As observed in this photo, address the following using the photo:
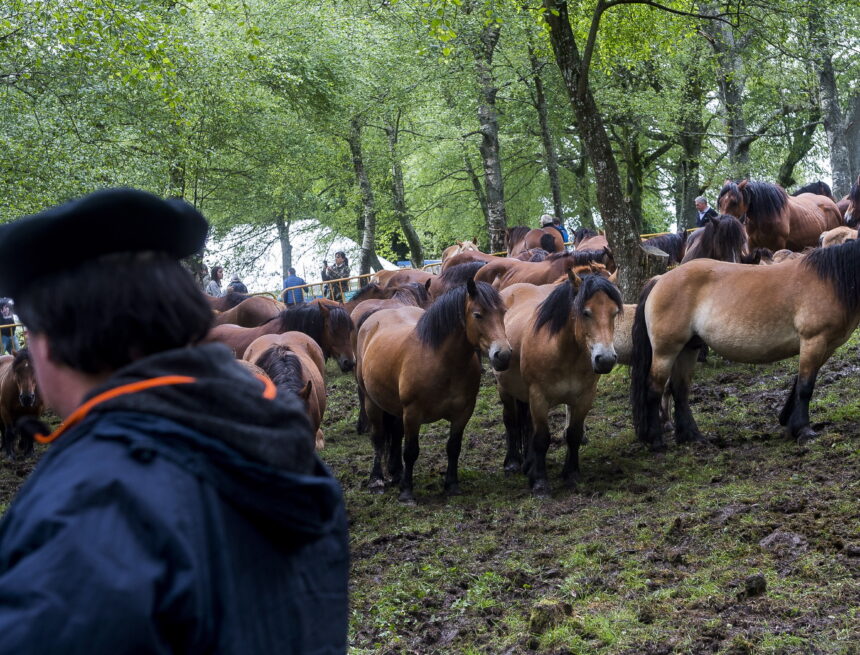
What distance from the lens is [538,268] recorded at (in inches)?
543

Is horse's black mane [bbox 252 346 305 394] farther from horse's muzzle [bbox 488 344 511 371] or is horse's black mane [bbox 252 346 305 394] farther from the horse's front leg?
the horse's front leg

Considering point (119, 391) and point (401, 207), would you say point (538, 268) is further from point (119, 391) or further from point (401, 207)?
point (401, 207)

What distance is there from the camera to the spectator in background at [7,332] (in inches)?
746

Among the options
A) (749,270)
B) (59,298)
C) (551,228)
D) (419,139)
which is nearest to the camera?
(59,298)

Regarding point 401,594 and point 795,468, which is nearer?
point 401,594

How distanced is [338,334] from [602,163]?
412 centimetres

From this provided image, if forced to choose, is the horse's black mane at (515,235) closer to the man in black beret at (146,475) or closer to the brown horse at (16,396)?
the brown horse at (16,396)

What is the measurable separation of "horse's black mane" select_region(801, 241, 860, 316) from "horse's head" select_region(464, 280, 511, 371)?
2.99m

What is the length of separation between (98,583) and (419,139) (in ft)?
107

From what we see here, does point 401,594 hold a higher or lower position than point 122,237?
lower

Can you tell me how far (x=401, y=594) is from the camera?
6.16 metres

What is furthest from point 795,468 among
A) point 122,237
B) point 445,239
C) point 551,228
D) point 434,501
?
point 445,239

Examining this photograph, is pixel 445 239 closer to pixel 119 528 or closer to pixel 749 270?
pixel 749 270

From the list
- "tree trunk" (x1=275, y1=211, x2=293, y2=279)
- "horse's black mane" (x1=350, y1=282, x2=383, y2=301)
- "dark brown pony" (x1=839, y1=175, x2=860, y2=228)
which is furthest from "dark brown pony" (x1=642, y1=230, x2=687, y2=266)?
"tree trunk" (x1=275, y1=211, x2=293, y2=279)
